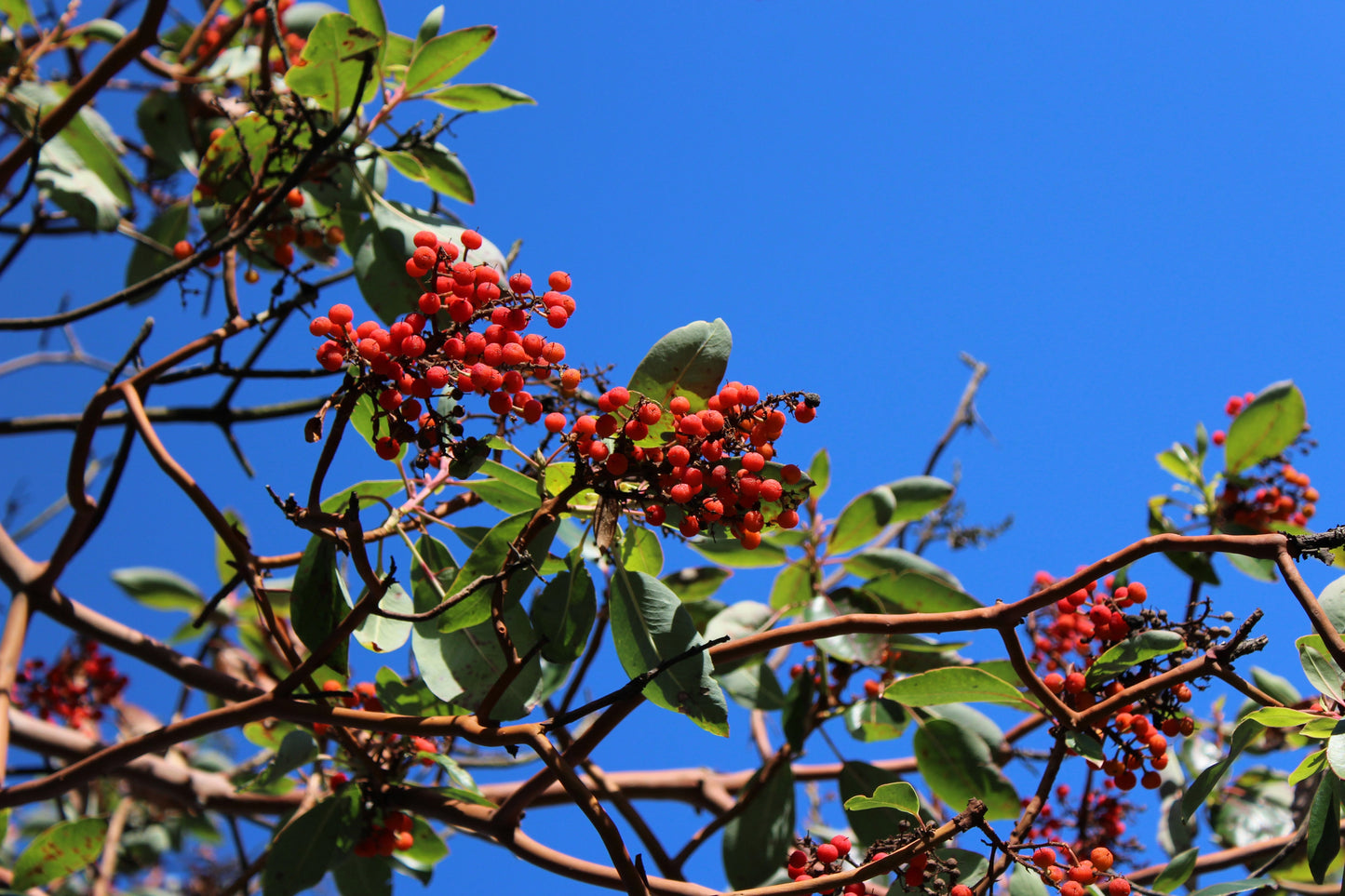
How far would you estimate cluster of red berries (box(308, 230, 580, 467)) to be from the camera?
3.86ft

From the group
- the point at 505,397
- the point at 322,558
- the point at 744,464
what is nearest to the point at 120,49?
the point at 322,558

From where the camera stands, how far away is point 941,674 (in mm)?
1409

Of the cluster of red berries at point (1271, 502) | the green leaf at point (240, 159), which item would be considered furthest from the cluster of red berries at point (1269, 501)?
the green leaf at point (240, 159)

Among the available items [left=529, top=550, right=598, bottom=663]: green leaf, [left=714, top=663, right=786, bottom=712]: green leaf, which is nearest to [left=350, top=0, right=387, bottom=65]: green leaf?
[left=529, top=550, right=598, bottom=663]: green leaf

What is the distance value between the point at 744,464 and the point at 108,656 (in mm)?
3151

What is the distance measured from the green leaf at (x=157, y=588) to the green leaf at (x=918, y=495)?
179 cm

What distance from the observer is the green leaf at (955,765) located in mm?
1784

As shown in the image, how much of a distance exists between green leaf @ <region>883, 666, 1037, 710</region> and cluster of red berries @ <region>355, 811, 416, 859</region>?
38.5 inches

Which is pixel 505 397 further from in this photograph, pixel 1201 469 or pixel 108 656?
pixel 108 656

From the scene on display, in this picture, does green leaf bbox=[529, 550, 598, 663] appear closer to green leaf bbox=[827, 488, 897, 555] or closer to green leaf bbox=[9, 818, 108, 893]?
green leaf bbox=[827, 488, 897, 555]

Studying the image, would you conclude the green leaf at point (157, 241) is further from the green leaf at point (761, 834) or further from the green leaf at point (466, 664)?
the green leaf at point (761, 834)

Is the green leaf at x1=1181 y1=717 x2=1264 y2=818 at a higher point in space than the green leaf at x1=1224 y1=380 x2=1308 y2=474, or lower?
lower

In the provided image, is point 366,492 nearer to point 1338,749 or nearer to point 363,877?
point 363,877

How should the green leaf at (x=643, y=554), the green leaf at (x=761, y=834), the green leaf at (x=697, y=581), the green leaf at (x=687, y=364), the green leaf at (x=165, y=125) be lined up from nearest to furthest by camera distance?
1. the green leaf at (x=687, y=364)
2. the green leaf at (x=643, y=554)
3. the green leaf at (x=761, y=834)
4. the green leaf at (x=697, y=581)
5. the green leaf at (x=165, y=125)
